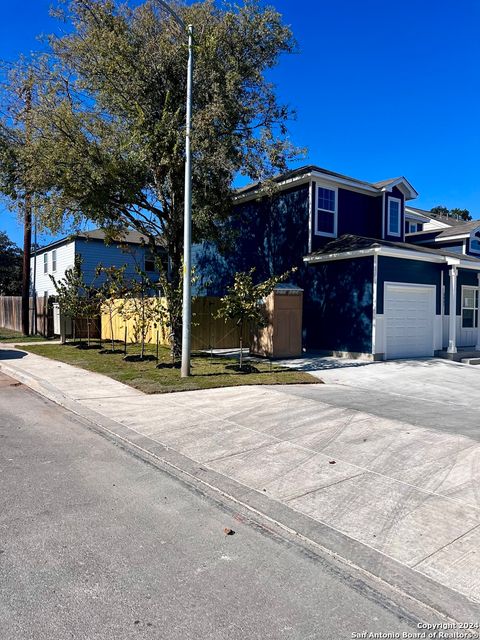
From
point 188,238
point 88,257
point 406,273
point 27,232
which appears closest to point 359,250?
point 406,273

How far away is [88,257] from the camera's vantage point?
90.9 feet

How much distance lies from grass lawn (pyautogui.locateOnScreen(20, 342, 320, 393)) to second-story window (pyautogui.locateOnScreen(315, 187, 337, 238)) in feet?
22.0

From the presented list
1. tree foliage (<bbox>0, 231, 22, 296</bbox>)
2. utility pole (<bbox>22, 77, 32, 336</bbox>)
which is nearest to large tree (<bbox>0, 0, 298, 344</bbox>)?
utility pole (<bbox>22, 77, 32, 336</bbox>)

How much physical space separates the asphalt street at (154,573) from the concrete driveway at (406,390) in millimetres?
4171

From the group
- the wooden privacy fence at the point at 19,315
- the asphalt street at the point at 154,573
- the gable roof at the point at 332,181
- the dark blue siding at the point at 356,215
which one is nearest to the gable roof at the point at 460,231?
the gable roof at the point at 332,181

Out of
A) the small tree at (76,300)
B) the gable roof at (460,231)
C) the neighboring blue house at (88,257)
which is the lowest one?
the small tree at (76,300)

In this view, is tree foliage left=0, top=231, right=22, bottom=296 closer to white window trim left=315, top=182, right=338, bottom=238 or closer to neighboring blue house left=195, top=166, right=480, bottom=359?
neighboring blue house left=195, top=166, right=480, bottom=359

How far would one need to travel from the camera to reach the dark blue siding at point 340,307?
16.0 meters

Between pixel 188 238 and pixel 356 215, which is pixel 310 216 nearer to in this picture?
pixel 356 215

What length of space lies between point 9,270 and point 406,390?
4274cm

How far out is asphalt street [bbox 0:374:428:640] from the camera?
273 cm

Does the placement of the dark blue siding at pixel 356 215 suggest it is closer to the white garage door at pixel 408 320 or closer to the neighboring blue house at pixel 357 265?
the neighboring blue house at pixel 357 265

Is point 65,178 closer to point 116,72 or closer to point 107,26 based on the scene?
point 116,72

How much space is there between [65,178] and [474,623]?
44.2 feet
